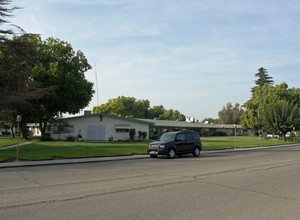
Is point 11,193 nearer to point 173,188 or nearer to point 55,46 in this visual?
point 173,188

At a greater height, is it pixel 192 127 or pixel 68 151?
pixel 192 127

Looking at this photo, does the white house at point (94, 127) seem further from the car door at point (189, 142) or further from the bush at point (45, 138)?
the car door at point (189, 142)

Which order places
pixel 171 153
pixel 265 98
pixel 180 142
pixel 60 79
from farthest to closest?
1. pixel 265 98
2. pixel 60 79
3. pixel 180 142
4. pixel 171 153

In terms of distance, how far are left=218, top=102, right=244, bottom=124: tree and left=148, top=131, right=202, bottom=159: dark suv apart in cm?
9798

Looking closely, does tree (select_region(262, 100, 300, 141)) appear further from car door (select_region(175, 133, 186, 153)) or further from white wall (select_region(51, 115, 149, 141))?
car door (select_region(175, 133, 186, 153))

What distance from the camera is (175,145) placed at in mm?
19938

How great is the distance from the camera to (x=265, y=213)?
6.14 m

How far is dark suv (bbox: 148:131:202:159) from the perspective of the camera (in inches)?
766

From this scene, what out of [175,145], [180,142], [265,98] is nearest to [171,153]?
[175,145]

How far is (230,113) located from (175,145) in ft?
345

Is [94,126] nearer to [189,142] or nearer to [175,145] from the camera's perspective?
[189,142]

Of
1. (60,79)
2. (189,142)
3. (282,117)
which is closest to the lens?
(189,142)

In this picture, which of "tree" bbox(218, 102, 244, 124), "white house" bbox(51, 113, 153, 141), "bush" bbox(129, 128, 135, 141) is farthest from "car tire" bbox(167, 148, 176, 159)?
"tree" bbox(218, 102, 244, 124)

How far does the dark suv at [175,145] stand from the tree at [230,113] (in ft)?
321
